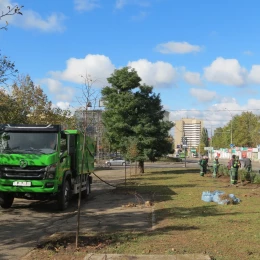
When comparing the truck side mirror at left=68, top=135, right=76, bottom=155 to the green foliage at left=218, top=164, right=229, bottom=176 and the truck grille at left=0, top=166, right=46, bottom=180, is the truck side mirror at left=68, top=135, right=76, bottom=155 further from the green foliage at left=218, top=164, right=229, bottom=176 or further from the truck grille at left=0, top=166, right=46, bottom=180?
the green foliage at left=218, top=164, right=229, bottom=176

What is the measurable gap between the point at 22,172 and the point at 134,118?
18.4 metres

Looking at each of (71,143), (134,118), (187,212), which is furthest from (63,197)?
(134,118)

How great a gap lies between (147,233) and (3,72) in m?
7.50

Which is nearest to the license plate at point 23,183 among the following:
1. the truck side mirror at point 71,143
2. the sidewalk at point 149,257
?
the truck side mirror at point 71,143

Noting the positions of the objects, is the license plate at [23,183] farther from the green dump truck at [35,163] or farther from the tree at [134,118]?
the tree at [134,118]

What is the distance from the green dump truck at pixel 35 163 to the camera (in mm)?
10477

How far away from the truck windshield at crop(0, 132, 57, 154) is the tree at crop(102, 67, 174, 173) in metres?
16.4

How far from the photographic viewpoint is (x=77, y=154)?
12797mm

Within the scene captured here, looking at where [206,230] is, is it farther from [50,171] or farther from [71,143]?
[71,143]

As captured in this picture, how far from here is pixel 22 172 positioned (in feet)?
34.6

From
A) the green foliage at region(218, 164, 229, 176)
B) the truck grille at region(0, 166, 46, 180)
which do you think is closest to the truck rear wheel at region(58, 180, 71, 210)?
the truck grille at region(0, 166, 46, 180)

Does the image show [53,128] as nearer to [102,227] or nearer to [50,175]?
[50,175]

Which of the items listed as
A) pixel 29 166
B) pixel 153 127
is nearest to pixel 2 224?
pixel 29 166

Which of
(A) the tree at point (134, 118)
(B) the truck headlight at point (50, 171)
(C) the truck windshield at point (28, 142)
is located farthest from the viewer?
(A) the tree at point (134, 118)
